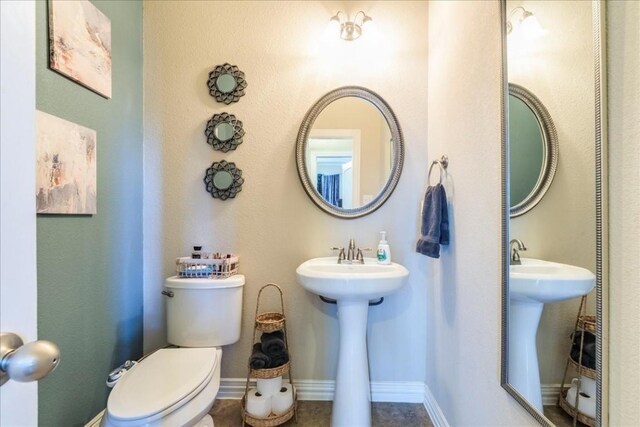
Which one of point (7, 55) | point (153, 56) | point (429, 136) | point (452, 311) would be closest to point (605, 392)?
point (452, 311)

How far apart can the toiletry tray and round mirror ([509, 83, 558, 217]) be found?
1353mm

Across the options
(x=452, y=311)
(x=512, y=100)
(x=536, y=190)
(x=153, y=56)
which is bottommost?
(x=452, y=311)

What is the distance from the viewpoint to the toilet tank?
1.45 metres

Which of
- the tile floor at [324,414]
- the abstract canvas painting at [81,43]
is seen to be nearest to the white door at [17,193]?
the abstract canvas painting at [81,43]

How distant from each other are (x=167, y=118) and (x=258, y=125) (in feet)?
1.83

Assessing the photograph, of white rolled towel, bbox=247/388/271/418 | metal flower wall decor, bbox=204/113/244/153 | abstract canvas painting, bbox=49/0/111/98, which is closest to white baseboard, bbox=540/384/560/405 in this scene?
white rolled towel, bbox=247/388/271/418

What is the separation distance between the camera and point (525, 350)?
83cm

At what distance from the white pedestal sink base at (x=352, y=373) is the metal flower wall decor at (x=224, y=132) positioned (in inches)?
43.5

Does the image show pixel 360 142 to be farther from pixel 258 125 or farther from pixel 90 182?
pixel 90 182

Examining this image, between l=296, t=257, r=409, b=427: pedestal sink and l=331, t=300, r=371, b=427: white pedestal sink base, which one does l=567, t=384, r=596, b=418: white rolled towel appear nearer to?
l=296, t=257, r=409, b=427: pedestal sink

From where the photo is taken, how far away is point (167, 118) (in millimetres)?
1667

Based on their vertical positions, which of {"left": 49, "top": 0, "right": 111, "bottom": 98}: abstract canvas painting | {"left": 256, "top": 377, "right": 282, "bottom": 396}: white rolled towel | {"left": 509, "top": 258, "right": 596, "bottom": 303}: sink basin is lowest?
{"left": 256, "top": 377, "right": 282, "bottom": 396}: white rolled towel

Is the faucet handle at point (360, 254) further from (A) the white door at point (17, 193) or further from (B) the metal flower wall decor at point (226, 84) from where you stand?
(A) the white door at point (17, 193)

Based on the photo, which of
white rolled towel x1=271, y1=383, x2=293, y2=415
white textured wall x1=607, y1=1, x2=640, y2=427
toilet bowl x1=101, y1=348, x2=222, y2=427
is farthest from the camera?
white rolled towel x1=271, y1=383, x2=293, y2=415
